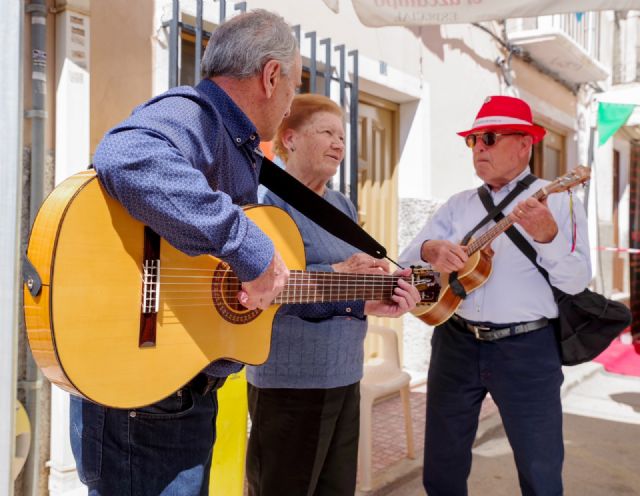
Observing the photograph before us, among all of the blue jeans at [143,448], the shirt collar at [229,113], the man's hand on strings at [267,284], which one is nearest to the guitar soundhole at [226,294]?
the man's hand on strings at [267,284]

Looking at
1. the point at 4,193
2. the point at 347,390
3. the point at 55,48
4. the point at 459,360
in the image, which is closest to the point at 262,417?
the point at 347,390

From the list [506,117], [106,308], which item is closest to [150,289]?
[106,308]

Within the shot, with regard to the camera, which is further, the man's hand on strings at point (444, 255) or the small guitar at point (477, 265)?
the man's hand on strings at point (444, 255)

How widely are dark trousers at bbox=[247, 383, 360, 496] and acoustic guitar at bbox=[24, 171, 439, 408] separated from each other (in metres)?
0.51

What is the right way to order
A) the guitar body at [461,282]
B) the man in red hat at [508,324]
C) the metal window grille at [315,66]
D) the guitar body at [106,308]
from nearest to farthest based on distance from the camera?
the guitar body at [106,308] → the man in red hat at [508,324] → the guitar body at [461,282] → the metal window grille at [315,66]

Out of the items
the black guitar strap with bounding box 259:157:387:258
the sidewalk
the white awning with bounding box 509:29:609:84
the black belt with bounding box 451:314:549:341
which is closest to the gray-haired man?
the black guitar strap with bounding box 259:157:387:258

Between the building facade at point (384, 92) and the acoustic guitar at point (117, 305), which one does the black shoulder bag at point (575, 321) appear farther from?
the building facade at point (384, 92)

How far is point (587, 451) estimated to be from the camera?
454 cm

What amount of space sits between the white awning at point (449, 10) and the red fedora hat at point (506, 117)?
0.54 meters

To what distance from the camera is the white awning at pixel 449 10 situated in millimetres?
2986

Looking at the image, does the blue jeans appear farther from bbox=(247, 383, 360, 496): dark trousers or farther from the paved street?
the paved street

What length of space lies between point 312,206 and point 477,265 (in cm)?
87

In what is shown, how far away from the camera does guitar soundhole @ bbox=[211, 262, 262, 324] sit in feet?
5.42

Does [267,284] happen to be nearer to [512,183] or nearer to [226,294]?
[226,294]
